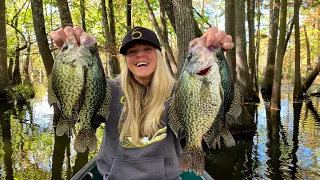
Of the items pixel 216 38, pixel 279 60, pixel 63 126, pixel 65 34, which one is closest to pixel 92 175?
pixel 63 126

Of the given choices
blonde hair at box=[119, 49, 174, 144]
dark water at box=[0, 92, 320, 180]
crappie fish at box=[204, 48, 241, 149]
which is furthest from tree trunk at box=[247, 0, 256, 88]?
crappie fish at box=[204, 48, 241, 149]

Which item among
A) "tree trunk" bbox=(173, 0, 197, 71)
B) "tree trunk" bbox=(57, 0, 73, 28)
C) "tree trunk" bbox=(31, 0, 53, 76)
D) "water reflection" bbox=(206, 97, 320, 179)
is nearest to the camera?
"water reflection" bbox=(206, 97, 320, 179)

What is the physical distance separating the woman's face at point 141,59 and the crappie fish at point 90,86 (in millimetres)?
475

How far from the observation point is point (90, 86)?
2033mm

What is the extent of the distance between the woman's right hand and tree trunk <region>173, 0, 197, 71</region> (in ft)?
16.5

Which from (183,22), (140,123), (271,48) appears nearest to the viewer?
(140,123)

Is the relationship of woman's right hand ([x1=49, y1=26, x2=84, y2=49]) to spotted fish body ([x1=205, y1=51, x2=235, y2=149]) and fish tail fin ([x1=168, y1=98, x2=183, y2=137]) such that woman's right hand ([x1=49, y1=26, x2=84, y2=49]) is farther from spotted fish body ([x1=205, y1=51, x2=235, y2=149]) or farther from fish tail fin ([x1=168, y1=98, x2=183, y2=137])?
spotted fish body ([x1=205, y1=51, x2=235, y2=149])

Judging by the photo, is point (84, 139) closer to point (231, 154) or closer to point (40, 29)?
point (231, 154)

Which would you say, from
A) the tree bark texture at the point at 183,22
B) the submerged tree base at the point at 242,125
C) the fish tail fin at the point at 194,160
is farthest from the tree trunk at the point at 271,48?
the fish tail fin at the point at 194,160

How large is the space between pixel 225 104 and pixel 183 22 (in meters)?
5.40

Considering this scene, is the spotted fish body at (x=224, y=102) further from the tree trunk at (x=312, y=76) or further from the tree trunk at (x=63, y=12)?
the tree trunk at (x=312, y=76)

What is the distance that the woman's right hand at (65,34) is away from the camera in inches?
83.0

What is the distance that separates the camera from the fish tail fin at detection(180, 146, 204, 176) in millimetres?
2033

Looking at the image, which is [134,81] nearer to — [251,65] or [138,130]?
[138,130]
